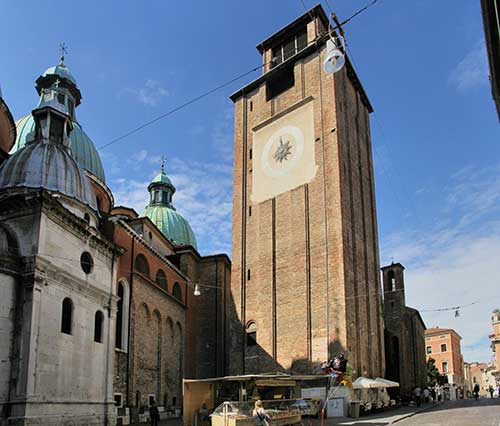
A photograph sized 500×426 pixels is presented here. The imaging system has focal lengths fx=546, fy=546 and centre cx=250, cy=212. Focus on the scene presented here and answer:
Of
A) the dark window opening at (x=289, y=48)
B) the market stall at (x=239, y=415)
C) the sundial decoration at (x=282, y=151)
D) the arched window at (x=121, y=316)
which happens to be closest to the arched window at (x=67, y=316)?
the arched window at (x=121, y=316)

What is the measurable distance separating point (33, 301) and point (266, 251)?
15047 mm

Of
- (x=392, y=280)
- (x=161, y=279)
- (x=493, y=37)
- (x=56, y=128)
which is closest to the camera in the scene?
(x=493, y=37)

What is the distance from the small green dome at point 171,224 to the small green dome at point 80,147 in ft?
39.0

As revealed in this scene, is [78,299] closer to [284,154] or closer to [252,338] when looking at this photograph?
[252,338]

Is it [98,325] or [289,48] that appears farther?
[289,48]

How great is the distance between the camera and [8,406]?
1752cm

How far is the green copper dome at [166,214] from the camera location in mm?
46344

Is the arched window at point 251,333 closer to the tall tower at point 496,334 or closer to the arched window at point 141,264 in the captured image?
the arched window at point 141,264

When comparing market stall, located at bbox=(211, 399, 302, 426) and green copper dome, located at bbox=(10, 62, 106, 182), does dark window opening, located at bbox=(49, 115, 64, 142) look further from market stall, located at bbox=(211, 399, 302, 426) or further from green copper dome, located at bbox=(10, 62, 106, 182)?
market stall, located at bbox=(211, 399, 302, 426)

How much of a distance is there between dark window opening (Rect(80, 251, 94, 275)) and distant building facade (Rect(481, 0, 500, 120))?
54.0 ft

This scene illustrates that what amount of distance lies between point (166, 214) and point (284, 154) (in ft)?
57.8

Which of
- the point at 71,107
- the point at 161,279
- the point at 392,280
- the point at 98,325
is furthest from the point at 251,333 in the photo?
the point at 71,107

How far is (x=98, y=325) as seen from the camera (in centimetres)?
2297

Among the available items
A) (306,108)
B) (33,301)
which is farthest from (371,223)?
(33,301)
